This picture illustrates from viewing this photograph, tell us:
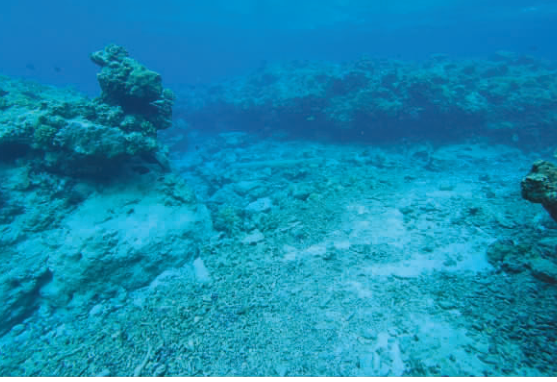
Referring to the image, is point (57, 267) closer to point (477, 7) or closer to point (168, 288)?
point (168, 288)

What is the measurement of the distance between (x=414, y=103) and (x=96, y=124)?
1441cm

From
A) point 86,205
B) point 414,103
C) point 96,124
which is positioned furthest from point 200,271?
point 414,103

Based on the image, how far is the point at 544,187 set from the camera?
3.16 m

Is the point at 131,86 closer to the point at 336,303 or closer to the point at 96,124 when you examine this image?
the point at 96,124

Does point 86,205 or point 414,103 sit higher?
point 414,103

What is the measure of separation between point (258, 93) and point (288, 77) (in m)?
2.73

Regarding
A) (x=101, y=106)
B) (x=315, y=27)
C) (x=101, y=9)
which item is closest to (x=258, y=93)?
(x=101, y=106)

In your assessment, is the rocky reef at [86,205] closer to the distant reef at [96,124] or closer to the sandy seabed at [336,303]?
the distant reef at [96,124]

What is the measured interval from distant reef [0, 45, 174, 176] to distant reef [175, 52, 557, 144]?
1064cm

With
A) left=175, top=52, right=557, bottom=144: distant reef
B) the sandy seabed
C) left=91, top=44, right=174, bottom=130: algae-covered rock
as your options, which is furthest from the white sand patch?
left=175, top=52, right=557, bottom=144: distant reef

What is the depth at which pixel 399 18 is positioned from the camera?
4931cm

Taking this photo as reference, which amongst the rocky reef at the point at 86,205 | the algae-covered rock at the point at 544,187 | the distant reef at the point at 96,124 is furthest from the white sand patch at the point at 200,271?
the algae-covered rock at the point at 544,187

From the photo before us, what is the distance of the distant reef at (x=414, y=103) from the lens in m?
12.6

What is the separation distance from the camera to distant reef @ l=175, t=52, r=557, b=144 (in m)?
12.6
